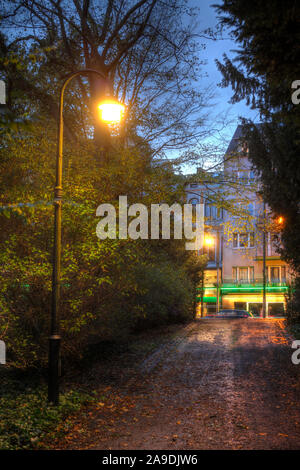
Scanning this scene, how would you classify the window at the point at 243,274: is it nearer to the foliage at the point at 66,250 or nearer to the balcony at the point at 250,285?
the balcony at the point at 250,285

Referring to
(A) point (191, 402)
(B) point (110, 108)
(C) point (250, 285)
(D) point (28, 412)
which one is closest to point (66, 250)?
(B) point (110, 108)

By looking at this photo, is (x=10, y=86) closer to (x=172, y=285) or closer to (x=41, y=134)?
(x=41, y=134)

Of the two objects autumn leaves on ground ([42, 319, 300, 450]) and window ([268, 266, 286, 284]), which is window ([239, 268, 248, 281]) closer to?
window ([268, 266, 286, 284])

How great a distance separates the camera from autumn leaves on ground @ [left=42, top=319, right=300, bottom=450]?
21.1 feet

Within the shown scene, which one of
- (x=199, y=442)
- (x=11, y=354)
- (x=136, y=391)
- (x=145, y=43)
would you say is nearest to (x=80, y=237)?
(x=11, y=354)

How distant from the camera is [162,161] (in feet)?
55.0

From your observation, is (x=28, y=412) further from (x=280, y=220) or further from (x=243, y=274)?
(x=243, y=274)

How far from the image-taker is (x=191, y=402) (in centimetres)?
859

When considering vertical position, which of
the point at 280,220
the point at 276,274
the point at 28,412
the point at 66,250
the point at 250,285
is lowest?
the point at 250,285

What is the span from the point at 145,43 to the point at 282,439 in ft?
49.1

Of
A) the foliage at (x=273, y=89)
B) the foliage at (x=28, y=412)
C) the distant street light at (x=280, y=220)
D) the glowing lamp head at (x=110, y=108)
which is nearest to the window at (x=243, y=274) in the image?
the foliage at (x=273, y=89)

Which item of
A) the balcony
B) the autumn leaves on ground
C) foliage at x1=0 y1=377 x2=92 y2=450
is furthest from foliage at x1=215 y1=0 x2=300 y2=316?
the balcony

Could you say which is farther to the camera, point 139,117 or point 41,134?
point 139,117

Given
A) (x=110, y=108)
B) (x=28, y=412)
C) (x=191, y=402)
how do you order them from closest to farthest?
1. (x=28, y=412)
2. (x=191, y=402)
3. (x=110, y=108)
